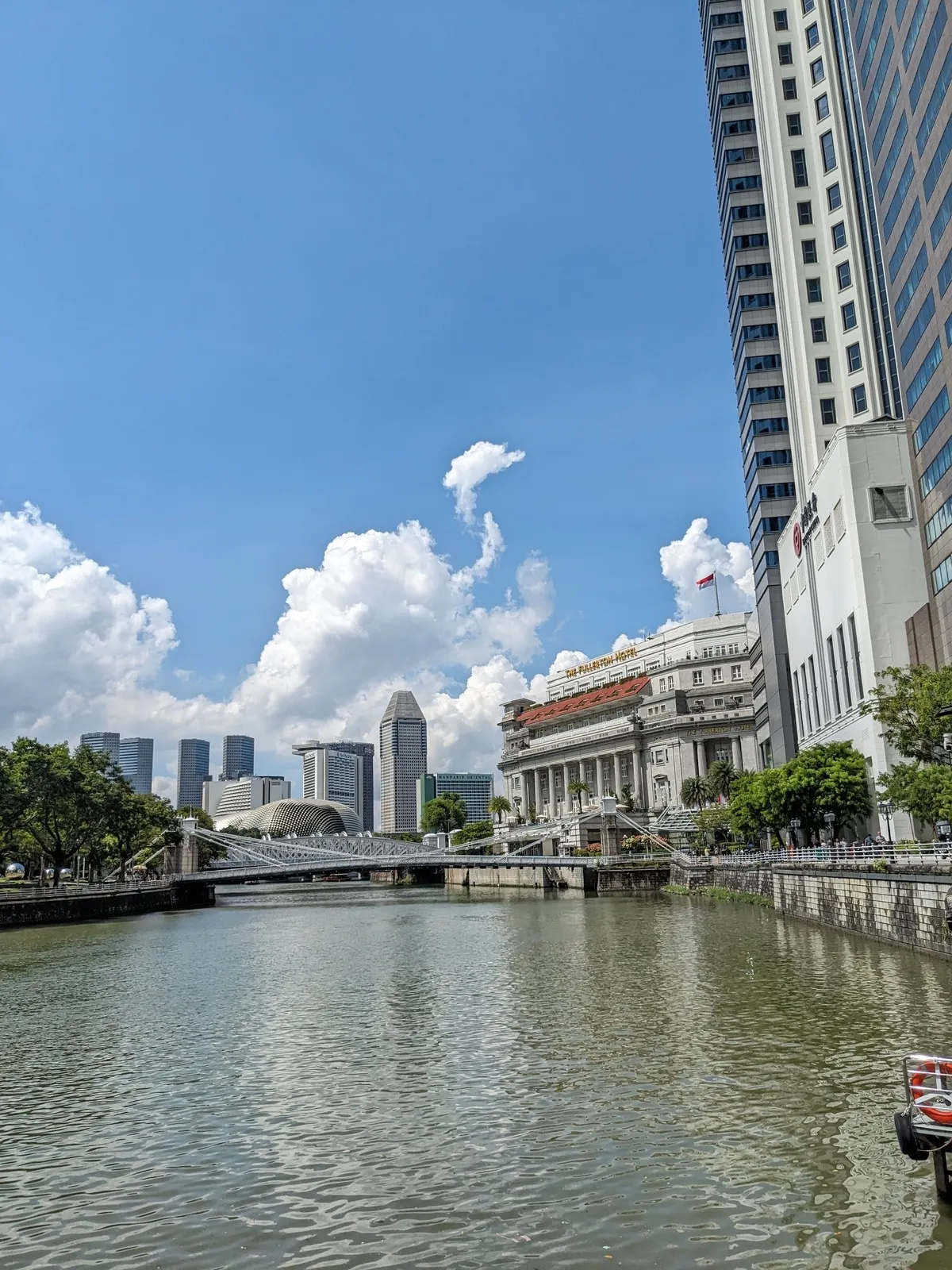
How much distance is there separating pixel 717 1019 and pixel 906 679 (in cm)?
3062

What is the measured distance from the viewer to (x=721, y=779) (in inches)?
5595

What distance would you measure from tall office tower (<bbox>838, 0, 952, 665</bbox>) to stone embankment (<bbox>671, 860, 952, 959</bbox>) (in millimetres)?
16606

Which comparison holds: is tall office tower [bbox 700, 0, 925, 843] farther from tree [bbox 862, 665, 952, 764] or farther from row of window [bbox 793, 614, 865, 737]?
tree [bbox 862, 665, 952, 764]

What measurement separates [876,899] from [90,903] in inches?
2654

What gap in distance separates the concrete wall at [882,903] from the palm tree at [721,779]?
8500cm

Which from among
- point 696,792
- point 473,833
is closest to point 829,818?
point 696,792

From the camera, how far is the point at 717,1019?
26.9m

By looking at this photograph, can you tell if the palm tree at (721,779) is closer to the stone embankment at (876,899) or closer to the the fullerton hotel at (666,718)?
the the fullerton hotel at (666,718)

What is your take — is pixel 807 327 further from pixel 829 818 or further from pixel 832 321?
pixel 829 818

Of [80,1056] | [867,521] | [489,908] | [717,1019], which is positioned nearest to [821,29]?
[867,521]

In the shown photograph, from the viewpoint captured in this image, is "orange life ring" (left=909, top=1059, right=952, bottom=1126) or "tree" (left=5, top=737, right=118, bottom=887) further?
"tree" (left=5, top=737, right=118, bottom=887)

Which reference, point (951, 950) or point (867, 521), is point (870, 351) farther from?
point (951, 950)

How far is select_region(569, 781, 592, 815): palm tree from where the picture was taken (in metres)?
179

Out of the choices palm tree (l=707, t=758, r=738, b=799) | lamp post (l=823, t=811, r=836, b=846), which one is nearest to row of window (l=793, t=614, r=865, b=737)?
lamp post (l=823, t=811, r=836, b=846)
